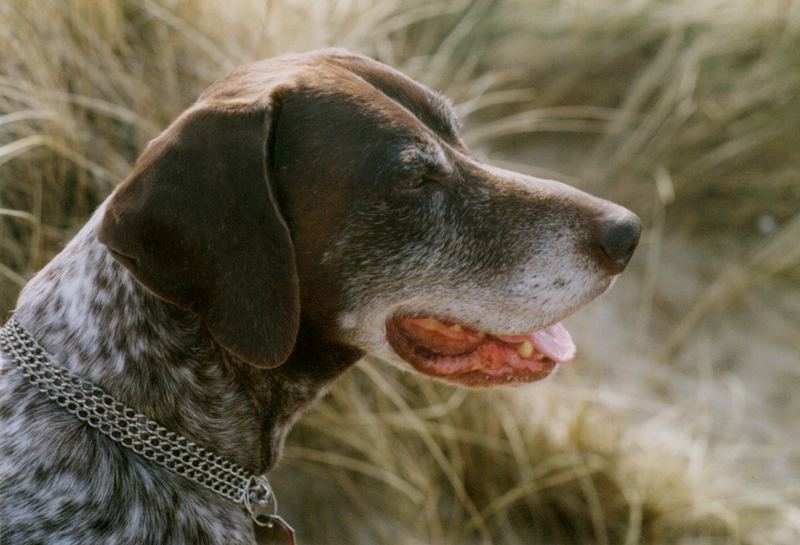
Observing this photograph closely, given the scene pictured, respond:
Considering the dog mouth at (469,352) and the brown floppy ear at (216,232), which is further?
the dog mouth at (469,352)

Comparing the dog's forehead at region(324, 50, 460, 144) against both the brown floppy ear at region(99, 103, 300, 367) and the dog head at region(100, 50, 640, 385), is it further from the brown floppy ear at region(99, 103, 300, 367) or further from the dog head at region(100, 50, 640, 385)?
the brown floppy ear at region(99, 103, 300, 367)

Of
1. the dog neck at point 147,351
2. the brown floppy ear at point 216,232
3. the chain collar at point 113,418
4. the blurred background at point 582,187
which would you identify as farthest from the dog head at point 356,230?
the blurred background at point 582,187

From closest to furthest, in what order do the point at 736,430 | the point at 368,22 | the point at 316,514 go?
the point at 316,514 < the point at 368,22 < the point at 736,430

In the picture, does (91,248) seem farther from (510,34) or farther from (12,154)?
(510,34)

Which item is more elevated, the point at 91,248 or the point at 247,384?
the point at 91,248

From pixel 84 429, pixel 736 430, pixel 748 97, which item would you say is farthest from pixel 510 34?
pixel 84 429

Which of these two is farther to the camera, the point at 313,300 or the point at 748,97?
the point at 748,97

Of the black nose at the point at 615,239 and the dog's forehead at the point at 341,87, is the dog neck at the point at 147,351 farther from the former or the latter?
the black nose at the point at 615,239

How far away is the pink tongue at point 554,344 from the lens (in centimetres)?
301

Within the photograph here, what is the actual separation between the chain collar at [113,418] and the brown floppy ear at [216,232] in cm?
30

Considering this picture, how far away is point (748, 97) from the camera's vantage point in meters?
5.99

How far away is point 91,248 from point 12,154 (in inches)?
48.3

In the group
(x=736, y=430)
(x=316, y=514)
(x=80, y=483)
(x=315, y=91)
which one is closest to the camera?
(x=80, y=483)

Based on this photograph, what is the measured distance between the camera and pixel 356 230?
2.69 meters
